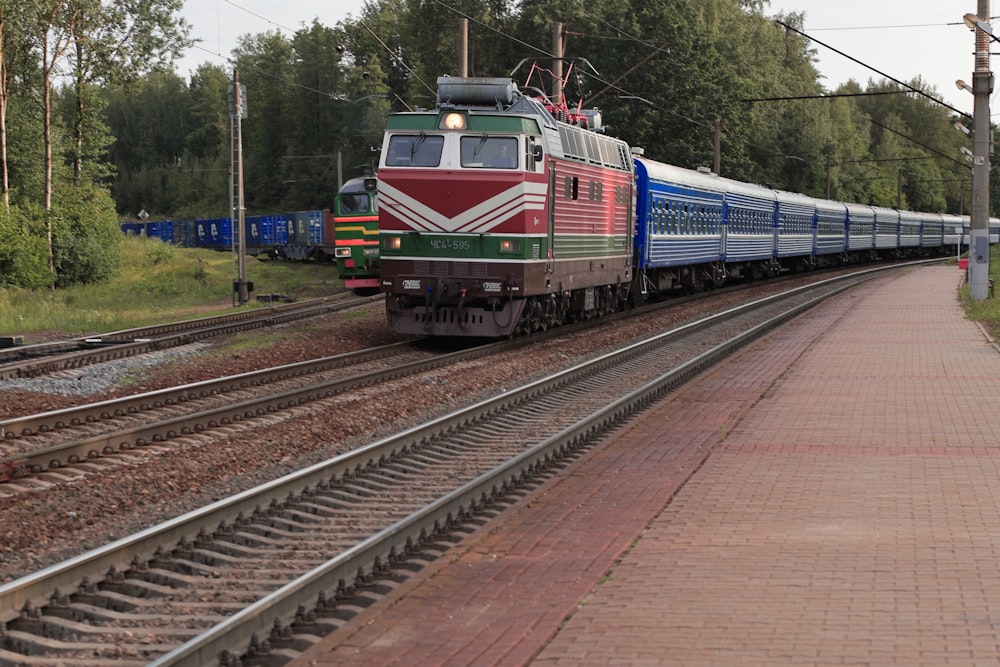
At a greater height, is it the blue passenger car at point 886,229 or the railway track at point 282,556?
the blue passenger car at point 886,229

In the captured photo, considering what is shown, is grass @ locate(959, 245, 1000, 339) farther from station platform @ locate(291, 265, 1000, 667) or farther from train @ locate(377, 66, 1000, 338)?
station platform @ locate(291, 265, 1000, 667)

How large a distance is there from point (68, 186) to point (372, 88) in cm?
4782

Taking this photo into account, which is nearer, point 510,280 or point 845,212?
point 510,280

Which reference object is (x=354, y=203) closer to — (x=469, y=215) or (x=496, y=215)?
(x=469, y=215)

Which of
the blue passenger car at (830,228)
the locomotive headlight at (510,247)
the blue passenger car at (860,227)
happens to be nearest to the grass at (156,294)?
the blue passenger car at (860,227)

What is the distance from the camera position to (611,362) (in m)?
17.7

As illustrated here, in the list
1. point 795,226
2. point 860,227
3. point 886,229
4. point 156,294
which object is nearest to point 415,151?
point 156,294

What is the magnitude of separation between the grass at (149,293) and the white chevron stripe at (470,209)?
7008 millimetres

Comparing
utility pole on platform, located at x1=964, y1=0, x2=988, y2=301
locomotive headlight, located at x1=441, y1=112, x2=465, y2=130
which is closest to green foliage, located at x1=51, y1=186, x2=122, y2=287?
locomotive headlight, located at x1=441, y1=112, x2=465, y2=130

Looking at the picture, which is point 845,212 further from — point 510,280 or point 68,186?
point 510,280

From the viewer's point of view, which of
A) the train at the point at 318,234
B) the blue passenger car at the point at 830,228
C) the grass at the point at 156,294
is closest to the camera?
the grass at the point at 156,294

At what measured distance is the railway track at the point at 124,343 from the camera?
16453mm

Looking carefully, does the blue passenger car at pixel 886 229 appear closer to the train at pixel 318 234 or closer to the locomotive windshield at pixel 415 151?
the train at pixel 318 234

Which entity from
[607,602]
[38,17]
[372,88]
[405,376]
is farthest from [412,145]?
[372,88]
